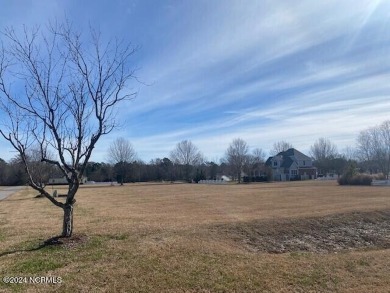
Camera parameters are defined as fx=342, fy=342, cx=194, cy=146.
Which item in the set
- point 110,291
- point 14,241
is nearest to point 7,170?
point 14,241

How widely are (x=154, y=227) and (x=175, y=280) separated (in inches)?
195

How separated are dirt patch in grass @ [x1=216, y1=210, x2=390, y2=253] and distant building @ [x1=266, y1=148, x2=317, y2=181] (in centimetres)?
6717

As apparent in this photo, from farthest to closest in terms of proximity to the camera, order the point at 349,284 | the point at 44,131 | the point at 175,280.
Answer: the point at 44,131, the point at 349,284, the point at 175,280

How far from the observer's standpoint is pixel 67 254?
26.2 ft

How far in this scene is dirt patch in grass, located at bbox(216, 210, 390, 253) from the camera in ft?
33.8

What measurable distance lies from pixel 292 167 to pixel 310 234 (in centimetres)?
7179

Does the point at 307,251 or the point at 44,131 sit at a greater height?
the point at 44,131

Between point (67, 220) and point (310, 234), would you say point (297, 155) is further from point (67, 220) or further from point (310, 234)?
point (67, 220)

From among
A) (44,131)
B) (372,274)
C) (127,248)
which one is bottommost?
(372,274)

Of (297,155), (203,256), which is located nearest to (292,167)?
(297,155)

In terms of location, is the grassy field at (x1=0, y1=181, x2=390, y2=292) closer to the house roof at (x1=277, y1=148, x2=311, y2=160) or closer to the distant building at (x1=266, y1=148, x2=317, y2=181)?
the distant building at (x1=266, y1=148, x2=317, y2=181)

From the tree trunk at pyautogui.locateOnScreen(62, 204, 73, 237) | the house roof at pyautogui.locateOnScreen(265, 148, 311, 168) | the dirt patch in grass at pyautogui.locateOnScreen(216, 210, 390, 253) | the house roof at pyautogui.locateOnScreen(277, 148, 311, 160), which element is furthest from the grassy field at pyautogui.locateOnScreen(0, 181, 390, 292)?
the house roof at pyautogui.locateOnScreen(277, 148, 311, 160)

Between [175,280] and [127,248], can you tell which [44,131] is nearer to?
[127,248]

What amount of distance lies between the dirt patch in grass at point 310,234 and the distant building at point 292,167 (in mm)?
67166
